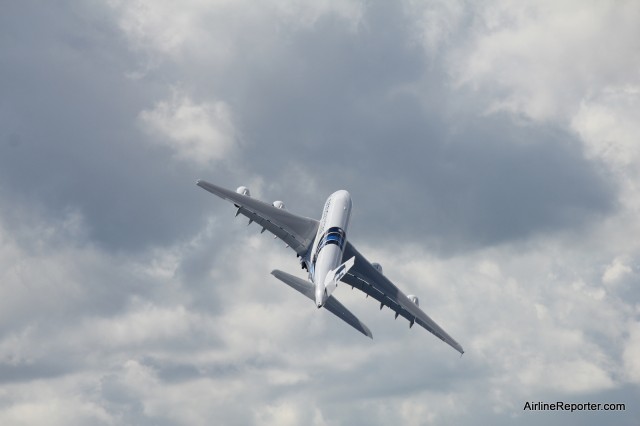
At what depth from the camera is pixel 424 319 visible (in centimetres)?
12875

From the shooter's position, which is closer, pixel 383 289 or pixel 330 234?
pixel 330 234

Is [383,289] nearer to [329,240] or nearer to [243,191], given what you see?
[329,240]

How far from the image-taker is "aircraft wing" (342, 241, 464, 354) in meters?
129

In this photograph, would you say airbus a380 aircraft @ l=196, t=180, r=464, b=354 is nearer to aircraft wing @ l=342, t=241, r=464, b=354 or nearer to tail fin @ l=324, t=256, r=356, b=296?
aircraft wing @ l=342, t=241, r=464, b=354

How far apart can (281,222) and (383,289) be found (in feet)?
60.6

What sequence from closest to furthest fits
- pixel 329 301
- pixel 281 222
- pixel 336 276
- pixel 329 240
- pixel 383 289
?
pixel 336 276 < pixel 329 301 < pixel 329 240 < pixel 383 289 < pixel 281 222

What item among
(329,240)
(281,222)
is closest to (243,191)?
(281,222)

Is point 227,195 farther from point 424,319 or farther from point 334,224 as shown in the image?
point 424,319

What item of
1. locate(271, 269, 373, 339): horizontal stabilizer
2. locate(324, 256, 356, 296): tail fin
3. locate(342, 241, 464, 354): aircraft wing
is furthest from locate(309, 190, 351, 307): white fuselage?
locate(342, 241, 464, 354): aircraft wing

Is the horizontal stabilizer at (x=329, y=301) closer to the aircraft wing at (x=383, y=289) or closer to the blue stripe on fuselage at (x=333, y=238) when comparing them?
the blue stripe on fuselage at (x=333, y=238)

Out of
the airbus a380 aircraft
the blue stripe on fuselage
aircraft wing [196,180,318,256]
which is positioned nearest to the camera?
the blue stripe on fuselage

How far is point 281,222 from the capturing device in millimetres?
129625

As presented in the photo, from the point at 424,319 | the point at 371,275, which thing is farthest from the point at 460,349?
the point at 371,275

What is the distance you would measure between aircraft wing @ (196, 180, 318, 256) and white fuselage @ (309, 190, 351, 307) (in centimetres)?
275
